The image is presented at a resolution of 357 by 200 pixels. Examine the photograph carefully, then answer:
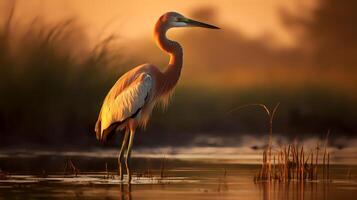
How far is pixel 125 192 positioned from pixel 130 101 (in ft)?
6.40

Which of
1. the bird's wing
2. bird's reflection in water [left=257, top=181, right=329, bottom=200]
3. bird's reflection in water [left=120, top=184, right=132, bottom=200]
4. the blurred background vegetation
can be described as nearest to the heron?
the bird's wing

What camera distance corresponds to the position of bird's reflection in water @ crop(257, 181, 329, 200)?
8.19m

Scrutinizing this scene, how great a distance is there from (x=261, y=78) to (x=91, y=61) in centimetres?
210

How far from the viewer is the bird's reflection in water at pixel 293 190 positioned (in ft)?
26.9

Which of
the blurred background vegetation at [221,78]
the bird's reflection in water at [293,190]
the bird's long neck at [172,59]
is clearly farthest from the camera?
the blurred background vegetation at [221,78]

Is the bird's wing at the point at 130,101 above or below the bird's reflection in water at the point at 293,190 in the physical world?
above

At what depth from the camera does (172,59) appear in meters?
10.6

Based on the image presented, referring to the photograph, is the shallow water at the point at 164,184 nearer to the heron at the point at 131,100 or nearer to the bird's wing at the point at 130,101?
the heron at the point at 131,100

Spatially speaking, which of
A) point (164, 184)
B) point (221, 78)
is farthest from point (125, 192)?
point (221, 78)

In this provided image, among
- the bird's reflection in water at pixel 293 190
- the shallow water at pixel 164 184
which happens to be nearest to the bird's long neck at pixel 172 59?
the shallow water at pixel 164 184

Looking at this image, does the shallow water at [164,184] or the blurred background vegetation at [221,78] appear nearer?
the shallow water at [164,184]

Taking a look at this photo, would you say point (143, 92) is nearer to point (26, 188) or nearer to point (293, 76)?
point (26, 188)

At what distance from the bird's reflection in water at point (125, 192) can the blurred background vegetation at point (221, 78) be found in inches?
170

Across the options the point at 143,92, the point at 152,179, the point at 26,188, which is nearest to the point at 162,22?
the point at 143,92
